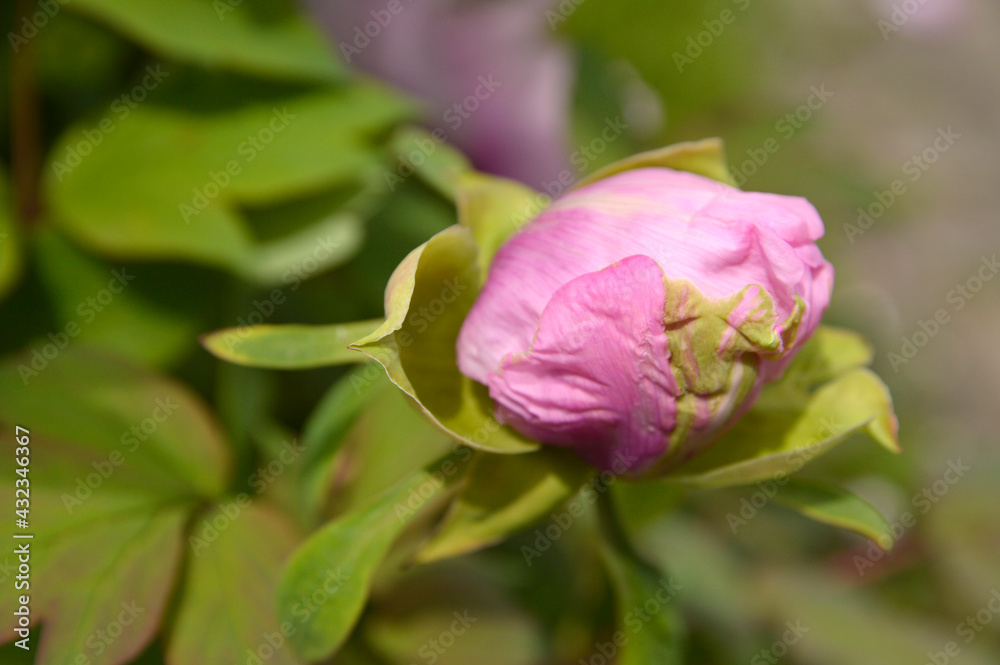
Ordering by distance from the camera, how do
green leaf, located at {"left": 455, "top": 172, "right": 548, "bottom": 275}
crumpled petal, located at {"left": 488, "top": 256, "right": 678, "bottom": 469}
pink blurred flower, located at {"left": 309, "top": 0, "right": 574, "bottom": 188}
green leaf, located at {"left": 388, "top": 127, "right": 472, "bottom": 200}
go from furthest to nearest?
pink blurred flower, located at {"left": 309, "top": 0, "right": 574, "bottom": 188} → green leaf, located at {"left": 388, "top": 127, "right": 472, "bottom": 200} → green leaf, located at {"left": 455, "top": 172, "right": 548, "bottom": 275} → crumpled petal, located at {"left": 488, "top": 256, "right": 678, "bottom": 469}

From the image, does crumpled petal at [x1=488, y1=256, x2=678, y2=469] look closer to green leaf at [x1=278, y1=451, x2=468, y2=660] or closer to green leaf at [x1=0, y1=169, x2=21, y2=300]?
green leaf at [x1=278, y1=451, x2=468, y2=660]

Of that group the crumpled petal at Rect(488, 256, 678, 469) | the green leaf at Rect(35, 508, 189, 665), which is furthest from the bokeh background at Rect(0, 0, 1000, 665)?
the crumpled petal at Rect(488, 256, 678, 469)

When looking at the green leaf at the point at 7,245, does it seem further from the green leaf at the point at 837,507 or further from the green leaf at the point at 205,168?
the green leaf at the point at 837,507

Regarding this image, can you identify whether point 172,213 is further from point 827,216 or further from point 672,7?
point 827,216

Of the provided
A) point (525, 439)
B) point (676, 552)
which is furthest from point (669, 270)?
point (676, 552)

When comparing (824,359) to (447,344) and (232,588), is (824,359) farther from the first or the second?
(232,588)

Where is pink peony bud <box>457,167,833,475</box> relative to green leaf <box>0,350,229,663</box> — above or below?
above
